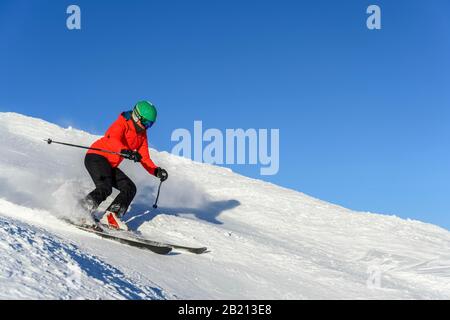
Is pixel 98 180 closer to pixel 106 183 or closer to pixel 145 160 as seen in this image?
pixel 106 183

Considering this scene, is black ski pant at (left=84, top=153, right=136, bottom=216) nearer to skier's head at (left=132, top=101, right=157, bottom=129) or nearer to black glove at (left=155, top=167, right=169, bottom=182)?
black glove at (left=155, top=167, right=169, bottom=182)

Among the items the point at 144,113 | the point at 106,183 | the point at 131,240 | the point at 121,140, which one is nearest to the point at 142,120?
the point at 144,113

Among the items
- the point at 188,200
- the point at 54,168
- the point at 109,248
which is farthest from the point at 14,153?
the point at 109,248

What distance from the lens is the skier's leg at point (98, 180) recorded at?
23.4 ft

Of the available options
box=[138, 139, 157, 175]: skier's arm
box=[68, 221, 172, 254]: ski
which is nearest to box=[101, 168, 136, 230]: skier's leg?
box=[138, 139, 157, 175]: skier's arm

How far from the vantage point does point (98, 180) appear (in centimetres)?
737

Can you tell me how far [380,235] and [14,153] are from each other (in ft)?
30.0

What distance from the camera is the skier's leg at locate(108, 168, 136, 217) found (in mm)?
7535

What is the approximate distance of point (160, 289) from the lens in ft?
16.6

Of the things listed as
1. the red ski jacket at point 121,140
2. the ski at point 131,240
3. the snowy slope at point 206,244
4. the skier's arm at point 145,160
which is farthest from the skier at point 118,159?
the ski at point 131,240

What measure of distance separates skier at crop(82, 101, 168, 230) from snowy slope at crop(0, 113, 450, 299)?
0.95ft

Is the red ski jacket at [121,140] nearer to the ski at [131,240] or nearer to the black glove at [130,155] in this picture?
the black glove at [130,155]

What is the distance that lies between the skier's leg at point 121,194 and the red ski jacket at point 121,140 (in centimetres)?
20
